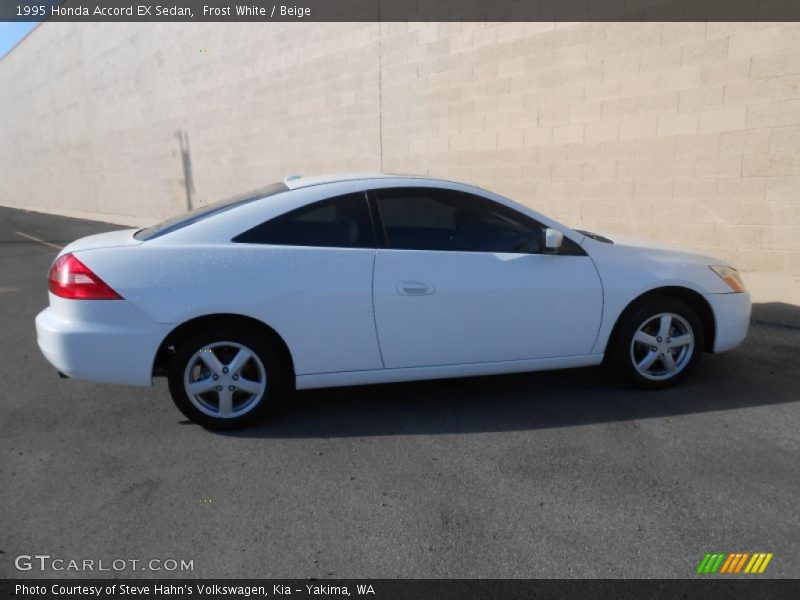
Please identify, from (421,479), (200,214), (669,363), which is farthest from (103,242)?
(669,363)

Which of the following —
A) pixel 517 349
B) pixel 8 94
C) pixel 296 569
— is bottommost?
pixel 296 569

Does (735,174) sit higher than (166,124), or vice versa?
(166,124)

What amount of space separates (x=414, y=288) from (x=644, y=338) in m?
1.64

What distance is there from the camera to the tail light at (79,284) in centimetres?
356

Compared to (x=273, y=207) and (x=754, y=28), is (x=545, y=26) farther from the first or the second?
(x=273, y=207)

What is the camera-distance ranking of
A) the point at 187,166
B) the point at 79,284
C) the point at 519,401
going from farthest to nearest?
1. the point at 187,166
2. the point at 519,401
3. the point at 79,284

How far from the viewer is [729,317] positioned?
14.6 feet

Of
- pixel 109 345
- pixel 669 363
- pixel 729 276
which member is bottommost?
pixel 669 363

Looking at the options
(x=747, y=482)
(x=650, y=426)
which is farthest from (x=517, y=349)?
(x=747, y=482)

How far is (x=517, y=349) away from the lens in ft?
13.4

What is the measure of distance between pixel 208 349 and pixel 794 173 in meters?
6.18

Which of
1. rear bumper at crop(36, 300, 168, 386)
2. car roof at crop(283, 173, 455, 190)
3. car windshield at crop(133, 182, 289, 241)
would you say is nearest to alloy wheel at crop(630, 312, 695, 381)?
car roof at crop(283, 173, 455, 190)

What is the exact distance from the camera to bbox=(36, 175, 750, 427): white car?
3.62 m

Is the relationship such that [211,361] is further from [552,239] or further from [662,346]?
[662,346]
